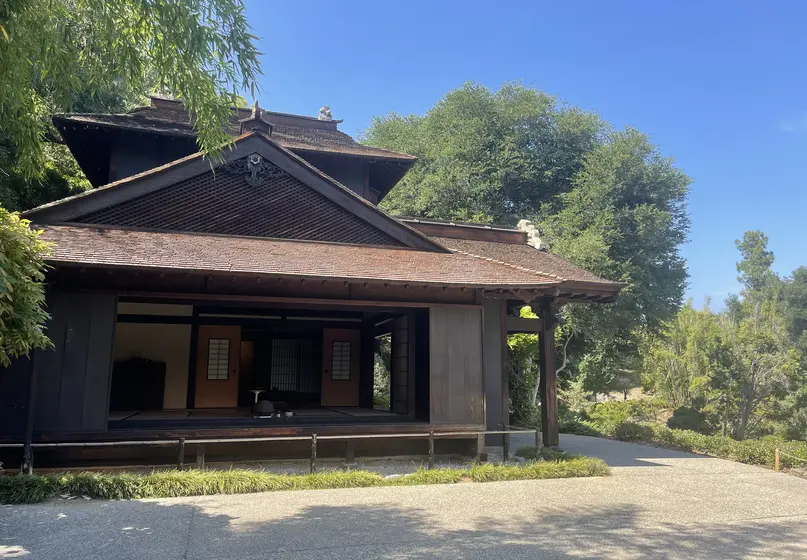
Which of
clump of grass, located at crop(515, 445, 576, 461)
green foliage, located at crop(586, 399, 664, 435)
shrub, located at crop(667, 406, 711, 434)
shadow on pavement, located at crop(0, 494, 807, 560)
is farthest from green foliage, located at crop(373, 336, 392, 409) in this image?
shadow on pavement, located at crop(0, 494, 807, 560)

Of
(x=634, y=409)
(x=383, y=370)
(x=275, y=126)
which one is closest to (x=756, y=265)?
(x=634, y=409)

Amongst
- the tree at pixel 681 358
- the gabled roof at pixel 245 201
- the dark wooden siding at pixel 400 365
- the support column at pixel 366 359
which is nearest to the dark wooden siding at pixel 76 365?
the gabled roof at pixel 245 201

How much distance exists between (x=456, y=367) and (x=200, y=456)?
433 centimetres

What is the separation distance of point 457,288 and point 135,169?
8.23 metres

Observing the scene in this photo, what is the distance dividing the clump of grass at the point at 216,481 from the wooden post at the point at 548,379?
1892mm

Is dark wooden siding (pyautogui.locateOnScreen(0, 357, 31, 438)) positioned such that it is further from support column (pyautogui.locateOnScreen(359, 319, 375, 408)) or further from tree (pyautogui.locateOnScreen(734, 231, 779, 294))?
tree (pyautogui.locateOnScreen(734, 231, 779, 294))

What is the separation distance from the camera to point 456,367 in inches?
377

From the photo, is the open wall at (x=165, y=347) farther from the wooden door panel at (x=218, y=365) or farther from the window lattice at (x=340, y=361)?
the window lattice at (x=340, y=361)

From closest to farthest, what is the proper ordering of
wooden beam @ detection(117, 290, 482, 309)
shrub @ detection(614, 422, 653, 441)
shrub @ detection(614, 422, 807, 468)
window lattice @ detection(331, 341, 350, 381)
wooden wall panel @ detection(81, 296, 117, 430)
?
wooden wall panel @ detection(81, 296, 117, 430) < wooden beam @ detection(117, 290, 482, 309) < shrub @ detection(614, 422, 807, 468) < window lattice @ detection(331, 341, 350, 381) < shrub @ detection(614, 422, 653, 441)

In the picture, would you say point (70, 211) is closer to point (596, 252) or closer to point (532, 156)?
point (596, 252)

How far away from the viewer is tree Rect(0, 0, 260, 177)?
5840 mm

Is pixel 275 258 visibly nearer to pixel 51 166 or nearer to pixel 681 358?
pixel 51 166

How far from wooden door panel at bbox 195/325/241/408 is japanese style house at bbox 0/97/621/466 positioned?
36 mm

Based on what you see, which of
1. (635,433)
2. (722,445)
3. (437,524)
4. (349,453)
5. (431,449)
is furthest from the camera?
(635,433)
